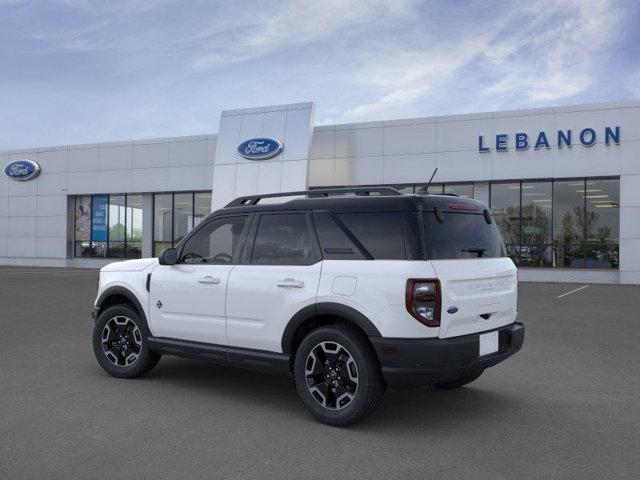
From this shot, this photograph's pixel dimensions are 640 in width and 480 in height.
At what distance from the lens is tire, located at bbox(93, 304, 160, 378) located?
6.18 m

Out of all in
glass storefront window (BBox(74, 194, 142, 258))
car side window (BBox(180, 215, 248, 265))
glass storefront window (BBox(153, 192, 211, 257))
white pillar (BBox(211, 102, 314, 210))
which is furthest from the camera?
glass storefront window (BBox(74, 194, 142, 258))

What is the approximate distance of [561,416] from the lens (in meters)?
5.03

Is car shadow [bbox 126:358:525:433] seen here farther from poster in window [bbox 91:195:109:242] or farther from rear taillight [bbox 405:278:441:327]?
poster in window [bbox 91:195:109:242]

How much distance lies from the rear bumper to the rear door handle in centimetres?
80

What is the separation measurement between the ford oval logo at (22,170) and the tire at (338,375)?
101 ft

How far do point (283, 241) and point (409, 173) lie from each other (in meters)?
19.5

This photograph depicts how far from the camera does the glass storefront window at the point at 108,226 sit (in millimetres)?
29844

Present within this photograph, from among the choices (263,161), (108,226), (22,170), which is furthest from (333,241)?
(22,170)

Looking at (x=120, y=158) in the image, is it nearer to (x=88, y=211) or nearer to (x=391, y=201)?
(x=88, y=211)

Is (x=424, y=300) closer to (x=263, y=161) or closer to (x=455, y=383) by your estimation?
(x=455, y=383)

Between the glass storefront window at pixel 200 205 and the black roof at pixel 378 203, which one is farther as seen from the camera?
the glass storefront window at pixel 200 205

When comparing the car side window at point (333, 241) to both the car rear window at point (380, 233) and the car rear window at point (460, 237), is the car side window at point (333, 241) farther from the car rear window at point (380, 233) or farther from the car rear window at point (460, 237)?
the car rear window at point (460, 237)

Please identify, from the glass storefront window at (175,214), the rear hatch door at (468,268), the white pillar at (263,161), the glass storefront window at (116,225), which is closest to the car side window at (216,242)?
the rear hatch door at (468,268)

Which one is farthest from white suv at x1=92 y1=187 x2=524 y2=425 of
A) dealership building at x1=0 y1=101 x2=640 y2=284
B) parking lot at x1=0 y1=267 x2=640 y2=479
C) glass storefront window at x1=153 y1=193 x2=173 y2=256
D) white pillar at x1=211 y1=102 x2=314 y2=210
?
glass storefront window at x1=153 y1=193 x2=173 y2=256
